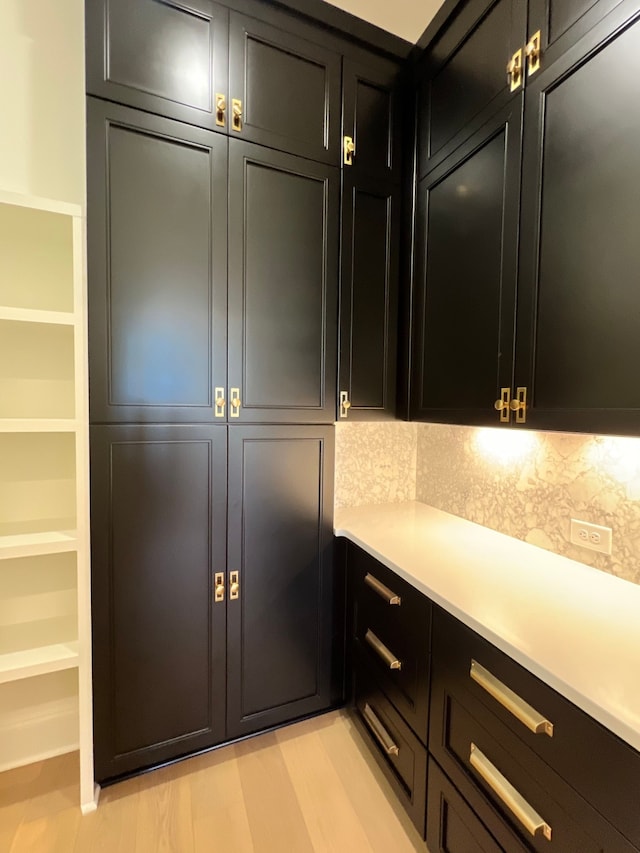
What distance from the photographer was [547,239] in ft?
3.68

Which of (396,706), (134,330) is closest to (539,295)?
(134,330)

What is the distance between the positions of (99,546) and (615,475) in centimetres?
169

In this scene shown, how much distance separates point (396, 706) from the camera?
4.57 feet

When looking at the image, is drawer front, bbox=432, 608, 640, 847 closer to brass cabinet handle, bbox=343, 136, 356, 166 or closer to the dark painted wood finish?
the dark painted wood finish

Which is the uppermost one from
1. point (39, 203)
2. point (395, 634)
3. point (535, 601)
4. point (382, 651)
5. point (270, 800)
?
point (39, 203)

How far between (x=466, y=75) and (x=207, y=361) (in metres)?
1.36

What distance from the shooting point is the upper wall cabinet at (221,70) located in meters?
1.29

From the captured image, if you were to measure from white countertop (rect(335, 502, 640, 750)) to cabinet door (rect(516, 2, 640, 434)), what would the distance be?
1.58ft

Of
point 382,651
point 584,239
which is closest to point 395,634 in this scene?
point 382,651

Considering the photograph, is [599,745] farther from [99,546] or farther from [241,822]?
[99,546]

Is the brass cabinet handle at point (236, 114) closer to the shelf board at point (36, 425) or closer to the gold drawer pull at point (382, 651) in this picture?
the shelf board at point (36, 425)

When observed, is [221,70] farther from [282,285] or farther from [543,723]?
[543,723]

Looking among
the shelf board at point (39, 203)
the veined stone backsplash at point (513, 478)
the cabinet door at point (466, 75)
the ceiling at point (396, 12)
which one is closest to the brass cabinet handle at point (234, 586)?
the veined stone backsplash at point (513, 478)

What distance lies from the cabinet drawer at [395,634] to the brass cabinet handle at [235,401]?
2.46ft
